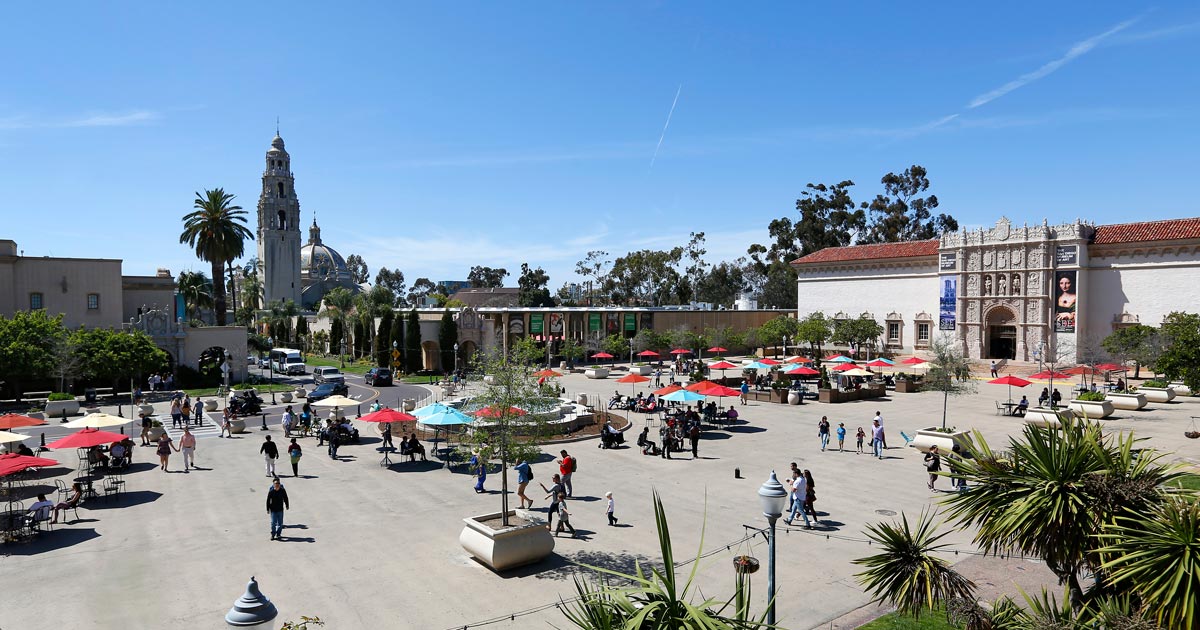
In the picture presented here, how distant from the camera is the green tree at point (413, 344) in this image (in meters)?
59.2

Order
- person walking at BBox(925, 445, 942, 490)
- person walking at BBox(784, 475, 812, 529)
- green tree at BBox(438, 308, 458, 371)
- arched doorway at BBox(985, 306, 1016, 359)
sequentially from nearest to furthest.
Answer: person walking at BBox(784, 475, 812, 529), person walking at BBox(925, 445, 942, 490), green tree at BBox(438, 308, 458, 371), arched doorway at BBox(985, 306, 1016, 359)

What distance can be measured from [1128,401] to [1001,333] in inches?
1169

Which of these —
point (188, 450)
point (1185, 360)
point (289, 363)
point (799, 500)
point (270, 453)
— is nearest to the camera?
point (799, 500)

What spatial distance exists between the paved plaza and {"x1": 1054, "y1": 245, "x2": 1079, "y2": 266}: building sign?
121 ft

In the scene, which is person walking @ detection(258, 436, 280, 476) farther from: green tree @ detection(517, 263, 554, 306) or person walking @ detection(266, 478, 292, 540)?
green tree @ detection(517, 263, 554, 306)

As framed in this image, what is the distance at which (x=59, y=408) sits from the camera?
34062mm

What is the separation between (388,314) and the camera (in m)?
61.1

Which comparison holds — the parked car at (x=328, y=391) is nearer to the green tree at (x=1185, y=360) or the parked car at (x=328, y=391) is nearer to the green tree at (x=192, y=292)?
the green tree at (x=192, y=292)

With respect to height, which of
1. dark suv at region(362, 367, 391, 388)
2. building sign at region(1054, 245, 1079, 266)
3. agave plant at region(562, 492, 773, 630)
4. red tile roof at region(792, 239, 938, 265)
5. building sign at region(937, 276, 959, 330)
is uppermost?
red tile roof at region(792, 239, 938, 265)

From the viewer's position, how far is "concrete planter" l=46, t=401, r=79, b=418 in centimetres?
3381

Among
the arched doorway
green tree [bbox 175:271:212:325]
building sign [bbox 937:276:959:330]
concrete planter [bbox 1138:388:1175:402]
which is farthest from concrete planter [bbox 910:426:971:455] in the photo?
green tree [bbox 175:271:212:325]

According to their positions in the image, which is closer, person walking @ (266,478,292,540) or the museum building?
person walking @ (266,478,292,540)

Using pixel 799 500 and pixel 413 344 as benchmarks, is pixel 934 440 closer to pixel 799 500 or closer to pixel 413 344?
pixel 799 500

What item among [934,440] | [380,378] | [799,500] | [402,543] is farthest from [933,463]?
[380,378]
